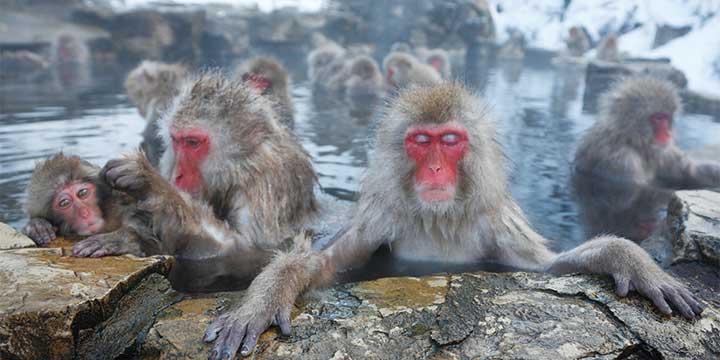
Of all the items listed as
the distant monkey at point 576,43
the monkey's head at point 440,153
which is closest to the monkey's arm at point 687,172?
the monkey's head at point 440,153

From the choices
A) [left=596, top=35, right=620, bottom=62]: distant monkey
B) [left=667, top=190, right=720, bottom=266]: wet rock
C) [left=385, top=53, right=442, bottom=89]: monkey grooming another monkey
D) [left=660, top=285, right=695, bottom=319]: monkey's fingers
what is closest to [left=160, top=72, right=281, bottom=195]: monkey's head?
[left=660, top=285, right=695, bottom=319]: monkey's fingers

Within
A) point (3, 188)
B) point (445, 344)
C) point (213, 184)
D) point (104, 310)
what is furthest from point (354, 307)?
point (3, 188)

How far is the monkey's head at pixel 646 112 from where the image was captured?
6.17 metres

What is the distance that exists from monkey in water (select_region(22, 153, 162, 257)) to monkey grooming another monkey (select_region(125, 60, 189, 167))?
3138mm

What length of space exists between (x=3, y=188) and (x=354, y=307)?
3.89 meters

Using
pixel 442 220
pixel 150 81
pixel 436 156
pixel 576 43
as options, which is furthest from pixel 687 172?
pixel 576 43

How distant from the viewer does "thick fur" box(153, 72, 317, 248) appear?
3.75m

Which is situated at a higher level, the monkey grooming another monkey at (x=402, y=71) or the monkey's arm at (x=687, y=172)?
the monkey grooming another monkey at (x=402, y=71)

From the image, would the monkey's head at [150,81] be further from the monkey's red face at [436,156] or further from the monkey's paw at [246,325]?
the monkey's paw at [246,325]

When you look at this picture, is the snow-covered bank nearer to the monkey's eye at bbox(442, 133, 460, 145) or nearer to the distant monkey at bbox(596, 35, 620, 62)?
the distant monkey at bbox(596, 35, 620, 62)

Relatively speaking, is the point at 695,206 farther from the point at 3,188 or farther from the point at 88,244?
the point at 3,188

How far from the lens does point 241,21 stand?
78.8 ft

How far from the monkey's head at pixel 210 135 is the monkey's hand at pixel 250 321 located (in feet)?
4.31

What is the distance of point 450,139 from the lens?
9.92ft
